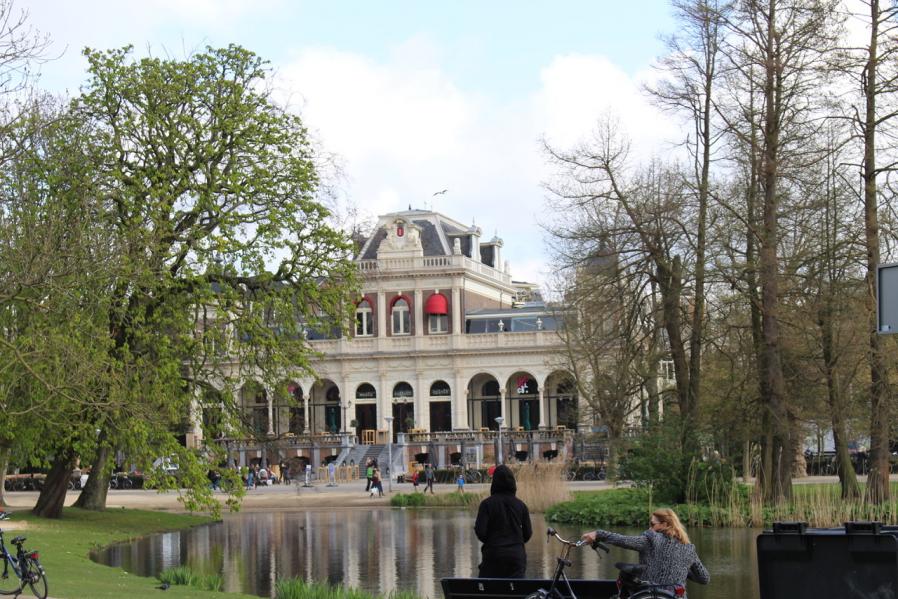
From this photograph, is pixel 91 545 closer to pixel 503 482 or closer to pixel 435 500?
pixel 503 482

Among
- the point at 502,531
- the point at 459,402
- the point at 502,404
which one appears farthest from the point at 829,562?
the point at 459,402

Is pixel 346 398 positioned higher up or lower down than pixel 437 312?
lower down

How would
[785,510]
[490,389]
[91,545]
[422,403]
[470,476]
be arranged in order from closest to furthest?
1. [91,545]
2. [785,510]
3. [470,476]
4. [422,403]
5. [490,389]

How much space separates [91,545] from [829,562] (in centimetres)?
2036

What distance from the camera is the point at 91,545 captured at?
1072 inches

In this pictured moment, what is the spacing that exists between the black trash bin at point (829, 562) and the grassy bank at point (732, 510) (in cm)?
1546

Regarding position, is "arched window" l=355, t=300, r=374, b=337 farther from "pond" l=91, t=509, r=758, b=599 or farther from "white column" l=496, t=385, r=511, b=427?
"pond" l=91, t=509, r=758, b=599

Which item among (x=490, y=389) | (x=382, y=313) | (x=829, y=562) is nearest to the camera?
(x=829, y=562)

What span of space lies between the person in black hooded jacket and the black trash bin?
255cm

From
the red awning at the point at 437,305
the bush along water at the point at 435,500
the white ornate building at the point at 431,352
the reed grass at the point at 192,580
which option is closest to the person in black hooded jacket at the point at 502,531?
the reed grass at the point at 192,580

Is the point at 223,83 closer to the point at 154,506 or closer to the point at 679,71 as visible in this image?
the point at 679,71

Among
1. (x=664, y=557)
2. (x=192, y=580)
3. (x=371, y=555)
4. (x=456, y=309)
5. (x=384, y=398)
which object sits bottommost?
(x=371, y=555)

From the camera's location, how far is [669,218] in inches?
1178

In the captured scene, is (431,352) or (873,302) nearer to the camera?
(873,302)
